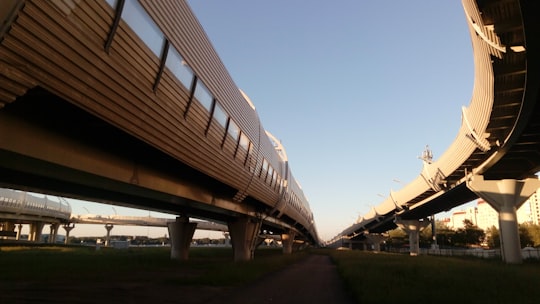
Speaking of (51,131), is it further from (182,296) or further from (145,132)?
(182,296)

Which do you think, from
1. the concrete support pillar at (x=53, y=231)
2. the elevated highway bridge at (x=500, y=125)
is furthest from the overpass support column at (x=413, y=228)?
the concrete support pillar at (x=53, y=231)

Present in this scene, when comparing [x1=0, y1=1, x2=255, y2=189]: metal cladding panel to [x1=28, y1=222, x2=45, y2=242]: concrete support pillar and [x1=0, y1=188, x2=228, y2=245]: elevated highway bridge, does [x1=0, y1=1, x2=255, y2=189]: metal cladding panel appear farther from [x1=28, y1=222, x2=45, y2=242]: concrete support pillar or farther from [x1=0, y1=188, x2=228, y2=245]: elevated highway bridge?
[x1=28, y1=222, x2=45, y2=242]: concrete support pillar

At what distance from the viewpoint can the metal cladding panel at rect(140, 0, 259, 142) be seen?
43.9 ft

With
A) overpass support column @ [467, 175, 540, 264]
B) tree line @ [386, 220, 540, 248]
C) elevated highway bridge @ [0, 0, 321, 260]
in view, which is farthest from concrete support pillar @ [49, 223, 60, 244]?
overpass support column @ [467, 175, 540, 264]

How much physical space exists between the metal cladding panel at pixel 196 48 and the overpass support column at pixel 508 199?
74.0 ft

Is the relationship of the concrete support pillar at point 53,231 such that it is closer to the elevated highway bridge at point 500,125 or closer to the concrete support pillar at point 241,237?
the concrete support pillar at point 241,237

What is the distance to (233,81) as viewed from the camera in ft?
77.9

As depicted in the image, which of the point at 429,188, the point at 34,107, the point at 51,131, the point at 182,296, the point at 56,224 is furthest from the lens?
the point at 56,224

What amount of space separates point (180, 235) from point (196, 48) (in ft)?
94.1

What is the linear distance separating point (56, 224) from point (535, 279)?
107241mm

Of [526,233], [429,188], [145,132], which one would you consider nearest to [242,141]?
[145,132]

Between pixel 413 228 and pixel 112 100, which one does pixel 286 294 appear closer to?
pixel 112 100

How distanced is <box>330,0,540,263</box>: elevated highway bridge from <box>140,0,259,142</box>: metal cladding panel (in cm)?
951

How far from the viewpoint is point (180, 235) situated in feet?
137
